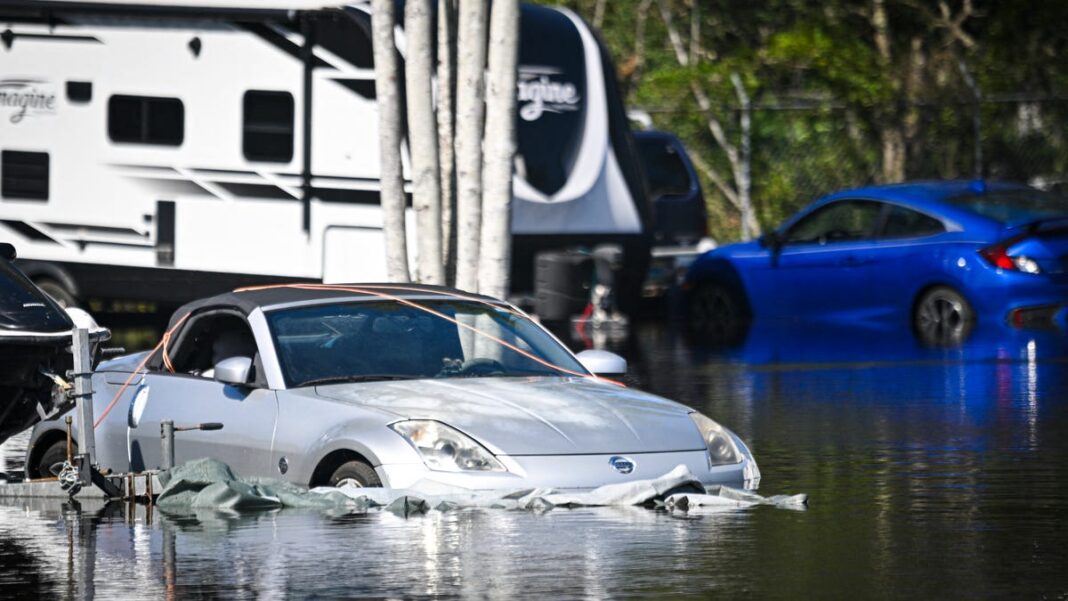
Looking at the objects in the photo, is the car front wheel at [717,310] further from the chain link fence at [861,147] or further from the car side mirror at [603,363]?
the car side mirror at [603,363]

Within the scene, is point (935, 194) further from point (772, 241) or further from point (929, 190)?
point (772, 241)

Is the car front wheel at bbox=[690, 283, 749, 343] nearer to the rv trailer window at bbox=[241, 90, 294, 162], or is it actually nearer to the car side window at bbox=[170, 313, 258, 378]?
the rv trailer window at bbox=[241, 90, 294, 162]

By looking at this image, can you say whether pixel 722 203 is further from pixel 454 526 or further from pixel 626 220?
pixel 454 526

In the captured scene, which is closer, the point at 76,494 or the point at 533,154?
the point at 76,494

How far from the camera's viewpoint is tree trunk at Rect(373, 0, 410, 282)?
17.1m

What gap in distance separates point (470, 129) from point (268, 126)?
5.75m

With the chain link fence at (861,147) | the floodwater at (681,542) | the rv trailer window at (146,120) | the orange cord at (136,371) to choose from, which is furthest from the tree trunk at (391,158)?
the chain link fence at (861,147)

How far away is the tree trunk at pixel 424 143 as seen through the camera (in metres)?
16.9

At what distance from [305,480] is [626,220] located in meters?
13.2

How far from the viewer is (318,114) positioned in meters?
22.0

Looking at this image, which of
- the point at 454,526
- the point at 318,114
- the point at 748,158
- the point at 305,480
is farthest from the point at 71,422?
the point at 748,158

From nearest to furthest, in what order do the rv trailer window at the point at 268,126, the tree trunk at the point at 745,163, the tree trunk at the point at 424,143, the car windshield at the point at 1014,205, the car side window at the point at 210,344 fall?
the car side window at the point at 210,344 → the tree trunk at the point at 424,143 → the car windshield at the point at 1014,205 → the rv trailer window at the point at 268,126 → the tree trunk at the point at 745,163

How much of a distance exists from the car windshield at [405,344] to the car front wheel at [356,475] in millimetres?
627

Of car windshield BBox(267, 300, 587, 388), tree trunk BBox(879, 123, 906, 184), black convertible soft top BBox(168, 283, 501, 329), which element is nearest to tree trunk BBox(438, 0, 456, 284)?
black convertible soft top BBox(168, 283, 501, 329)
